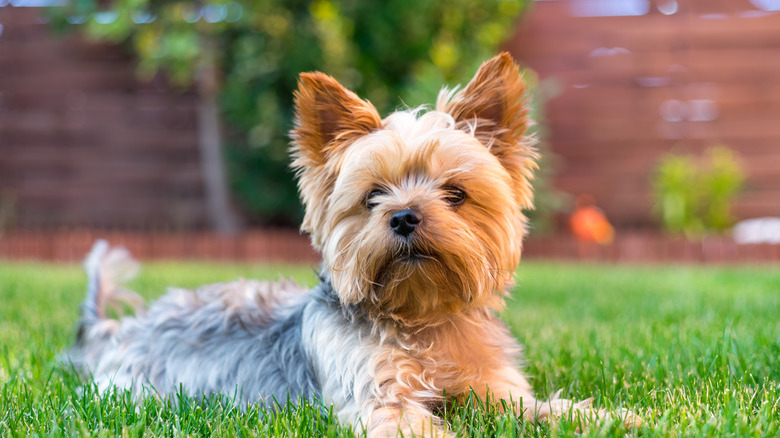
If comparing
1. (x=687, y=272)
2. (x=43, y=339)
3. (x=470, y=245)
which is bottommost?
(x=687, y=272)

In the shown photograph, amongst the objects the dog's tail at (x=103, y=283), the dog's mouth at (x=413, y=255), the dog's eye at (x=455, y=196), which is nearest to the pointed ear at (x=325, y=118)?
the dog's eye at (x=455, y=196)

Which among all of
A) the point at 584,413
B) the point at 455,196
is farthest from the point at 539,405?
the point at 455,196

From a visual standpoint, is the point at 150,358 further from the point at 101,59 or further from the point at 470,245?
the point at 101,59

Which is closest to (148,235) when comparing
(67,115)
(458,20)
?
(67,115)

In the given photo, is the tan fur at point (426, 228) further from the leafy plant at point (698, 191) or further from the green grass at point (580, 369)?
the leafy plant at point (698, 191)

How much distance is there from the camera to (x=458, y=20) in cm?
1048

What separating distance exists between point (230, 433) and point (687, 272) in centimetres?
757

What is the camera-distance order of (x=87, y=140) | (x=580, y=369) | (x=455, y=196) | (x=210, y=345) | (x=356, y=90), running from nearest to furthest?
(x=455, y=196), (x=210, y=345), (x=580, y=369), (x=356, y=90), (x=87, y=140)

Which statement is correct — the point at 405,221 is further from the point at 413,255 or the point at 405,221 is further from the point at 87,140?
the point at 87,140

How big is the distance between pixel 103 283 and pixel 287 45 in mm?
6705

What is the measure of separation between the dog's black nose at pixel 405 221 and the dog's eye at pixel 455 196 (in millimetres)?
236

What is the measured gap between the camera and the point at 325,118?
3.16 m

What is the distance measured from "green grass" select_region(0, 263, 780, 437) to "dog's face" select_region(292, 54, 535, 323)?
1.79 feet

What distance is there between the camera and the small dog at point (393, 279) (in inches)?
108
